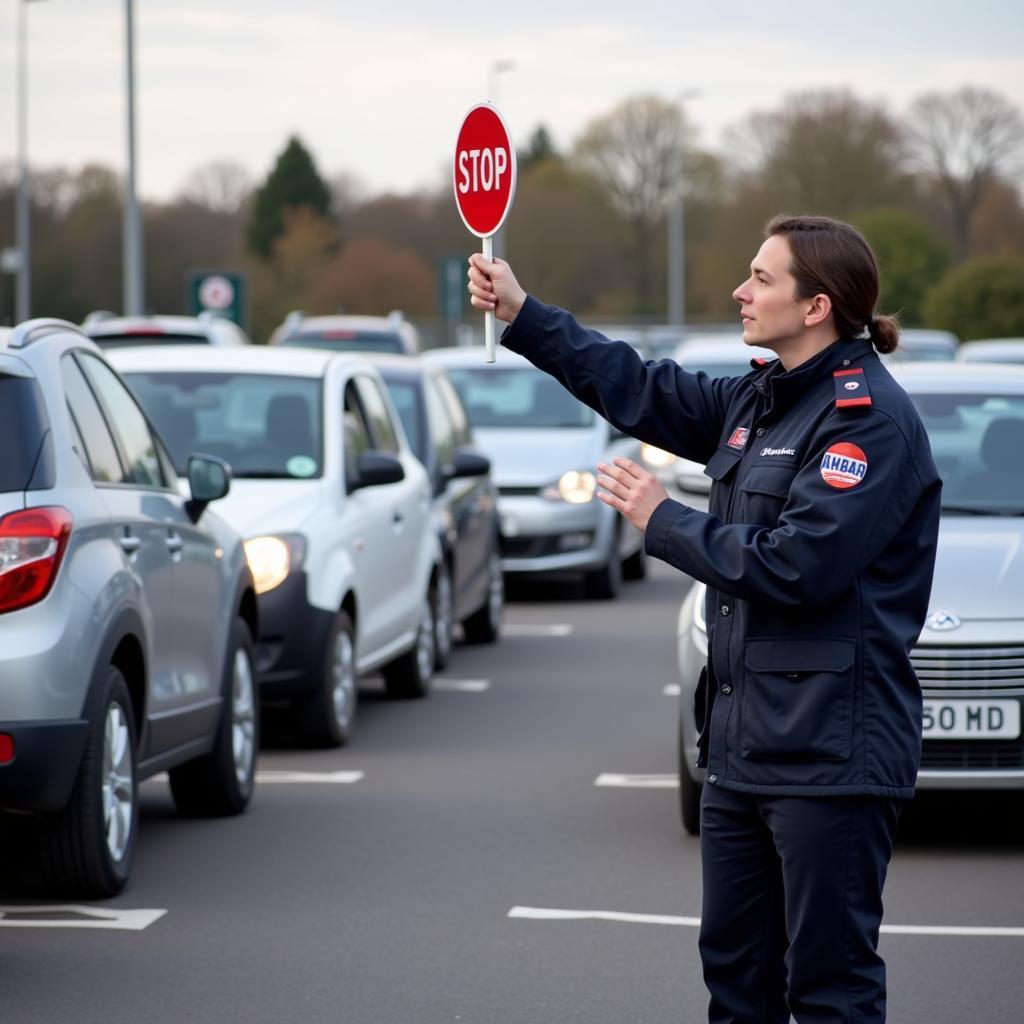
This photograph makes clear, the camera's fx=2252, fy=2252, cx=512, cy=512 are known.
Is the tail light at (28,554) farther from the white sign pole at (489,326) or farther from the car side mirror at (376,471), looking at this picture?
the car side mirror at (376,471)

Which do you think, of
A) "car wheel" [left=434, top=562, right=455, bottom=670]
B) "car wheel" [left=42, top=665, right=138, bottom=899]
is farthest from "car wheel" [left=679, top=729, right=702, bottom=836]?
"car wheel" [left=434, top=562, right=455, bottom=670]

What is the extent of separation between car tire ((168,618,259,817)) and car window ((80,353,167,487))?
2.94 feet

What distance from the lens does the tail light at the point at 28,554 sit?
6145 millimetres

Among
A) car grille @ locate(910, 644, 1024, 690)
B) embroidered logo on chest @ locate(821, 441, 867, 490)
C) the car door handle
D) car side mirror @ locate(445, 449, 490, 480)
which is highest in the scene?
embroidered logo on chest @ locate(821, 441, 867, 490)

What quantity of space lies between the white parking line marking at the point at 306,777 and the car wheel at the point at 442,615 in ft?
10.8

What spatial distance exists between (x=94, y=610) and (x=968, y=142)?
211 feet

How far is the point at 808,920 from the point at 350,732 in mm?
6695

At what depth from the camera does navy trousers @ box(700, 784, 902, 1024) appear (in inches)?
158

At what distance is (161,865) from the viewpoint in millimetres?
7480

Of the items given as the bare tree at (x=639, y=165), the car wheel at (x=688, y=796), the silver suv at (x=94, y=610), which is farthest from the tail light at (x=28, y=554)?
the bare tree at (x=639, y=165)

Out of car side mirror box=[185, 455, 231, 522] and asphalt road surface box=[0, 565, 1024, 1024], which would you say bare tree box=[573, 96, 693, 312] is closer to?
asphalt road surface box=[0, 565, 1024, 1024]

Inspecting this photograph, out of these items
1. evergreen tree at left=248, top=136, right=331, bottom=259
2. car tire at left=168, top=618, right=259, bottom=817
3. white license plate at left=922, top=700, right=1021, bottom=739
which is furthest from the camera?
evergreen tree at left=248, top=136, right=331, bottom=259

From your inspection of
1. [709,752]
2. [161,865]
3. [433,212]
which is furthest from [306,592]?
[433,212]

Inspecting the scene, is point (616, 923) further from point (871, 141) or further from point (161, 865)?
point (871, 141)
